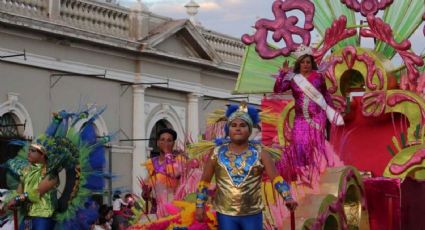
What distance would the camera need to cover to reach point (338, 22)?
934 cm

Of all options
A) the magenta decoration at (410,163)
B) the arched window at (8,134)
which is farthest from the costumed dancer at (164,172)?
the arched window at (8,134)

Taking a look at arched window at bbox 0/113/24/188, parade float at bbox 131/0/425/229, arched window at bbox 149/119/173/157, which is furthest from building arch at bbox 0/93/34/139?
parade float at bbox 131/0/425/229

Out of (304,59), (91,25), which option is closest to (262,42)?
(304,59)

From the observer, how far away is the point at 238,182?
21.6 ft

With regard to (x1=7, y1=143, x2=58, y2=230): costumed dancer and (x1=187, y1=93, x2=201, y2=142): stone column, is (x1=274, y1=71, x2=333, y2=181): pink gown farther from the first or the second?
(x1=187, y1=93, x2=201, y2=142): stone column

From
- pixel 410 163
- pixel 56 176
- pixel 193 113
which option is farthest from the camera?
pixel 193 113

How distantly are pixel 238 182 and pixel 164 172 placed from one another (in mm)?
2423

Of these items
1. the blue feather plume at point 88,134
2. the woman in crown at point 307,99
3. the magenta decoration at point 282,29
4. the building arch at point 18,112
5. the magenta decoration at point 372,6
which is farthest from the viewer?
the building arch at point 18,112

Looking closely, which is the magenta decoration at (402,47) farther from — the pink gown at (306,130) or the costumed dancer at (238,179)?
the costumed dancer at (238,179)

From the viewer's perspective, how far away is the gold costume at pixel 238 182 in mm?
6539

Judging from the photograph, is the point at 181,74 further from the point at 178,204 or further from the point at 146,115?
the point at 178,204

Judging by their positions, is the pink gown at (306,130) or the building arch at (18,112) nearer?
the pink gown at (306,130)

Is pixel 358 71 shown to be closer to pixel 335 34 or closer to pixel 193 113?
pixel 335 34

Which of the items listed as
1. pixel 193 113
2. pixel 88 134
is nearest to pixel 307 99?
pixel 88 134
